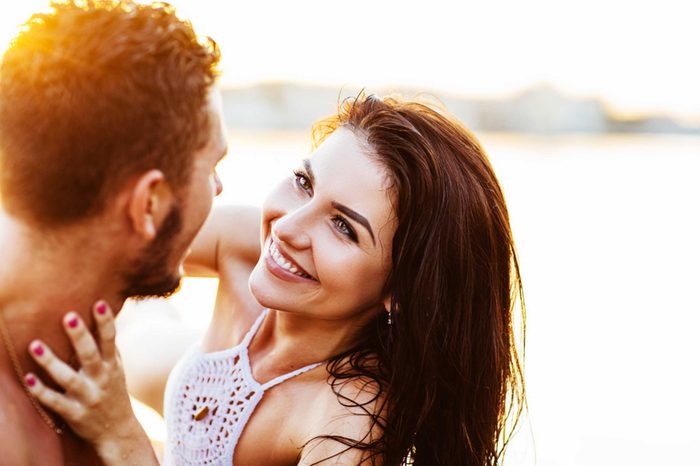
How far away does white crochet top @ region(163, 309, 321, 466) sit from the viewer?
8.68 ft

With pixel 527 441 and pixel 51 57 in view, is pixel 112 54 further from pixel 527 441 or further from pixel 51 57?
pixel 527 441

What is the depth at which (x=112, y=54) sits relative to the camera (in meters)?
1.57

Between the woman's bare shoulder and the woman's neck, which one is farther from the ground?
the woman's neck

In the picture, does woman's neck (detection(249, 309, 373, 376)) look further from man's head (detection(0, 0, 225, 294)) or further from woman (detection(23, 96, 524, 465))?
man's head (detection(0, 0, 225, 294))

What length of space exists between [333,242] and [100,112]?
93cm

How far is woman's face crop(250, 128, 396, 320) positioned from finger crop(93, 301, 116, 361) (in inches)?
21.6

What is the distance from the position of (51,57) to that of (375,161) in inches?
41.0

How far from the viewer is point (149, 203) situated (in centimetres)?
167

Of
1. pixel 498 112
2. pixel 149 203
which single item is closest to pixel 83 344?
pixel 149 203

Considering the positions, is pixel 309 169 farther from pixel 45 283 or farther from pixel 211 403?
pixel 45 283

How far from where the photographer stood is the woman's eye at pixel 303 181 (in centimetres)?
254

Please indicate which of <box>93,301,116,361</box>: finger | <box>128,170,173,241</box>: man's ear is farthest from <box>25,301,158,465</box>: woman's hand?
<box>128,170,173,241</box>: man's ear

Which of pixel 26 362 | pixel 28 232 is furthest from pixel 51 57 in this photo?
pixel 26 362

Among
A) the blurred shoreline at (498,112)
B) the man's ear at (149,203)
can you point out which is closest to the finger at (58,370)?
the man's ear at (149,203)
